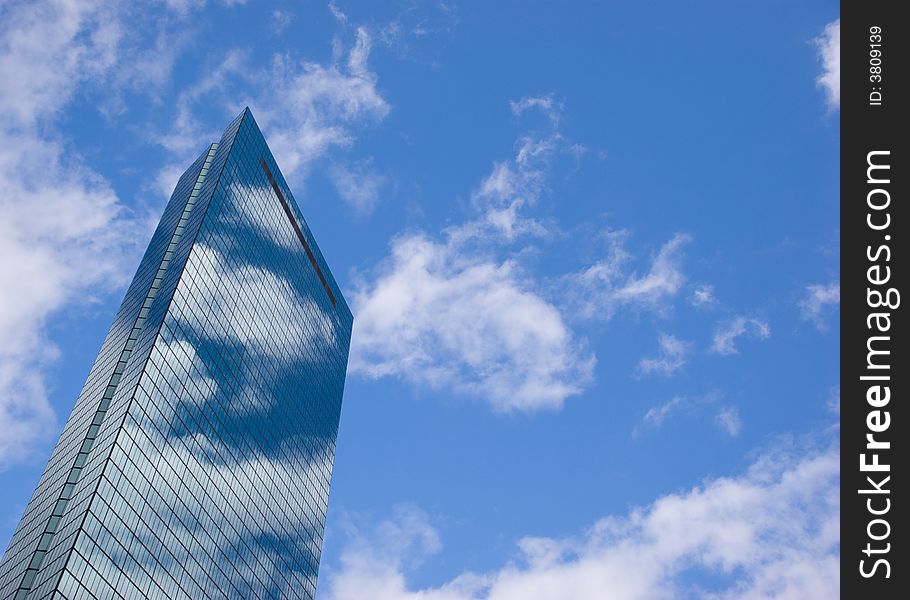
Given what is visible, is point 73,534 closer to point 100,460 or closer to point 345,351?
point 100,460

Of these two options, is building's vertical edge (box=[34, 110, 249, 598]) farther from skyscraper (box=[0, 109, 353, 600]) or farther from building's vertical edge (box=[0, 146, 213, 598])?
building's vertical edge (box=[0, 146, 213, 598])

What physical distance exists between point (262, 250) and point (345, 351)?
42.9 metres

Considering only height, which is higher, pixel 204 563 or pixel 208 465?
pixel 208 465

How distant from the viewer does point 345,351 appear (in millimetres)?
167500
